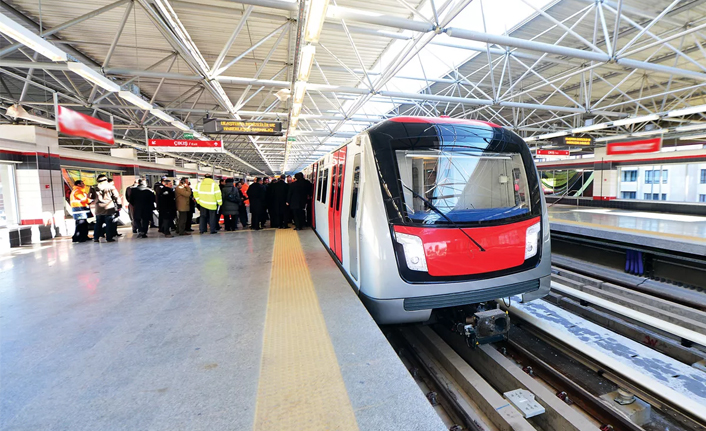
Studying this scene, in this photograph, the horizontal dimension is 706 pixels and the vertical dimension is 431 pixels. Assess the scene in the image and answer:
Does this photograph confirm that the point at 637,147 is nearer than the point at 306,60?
No

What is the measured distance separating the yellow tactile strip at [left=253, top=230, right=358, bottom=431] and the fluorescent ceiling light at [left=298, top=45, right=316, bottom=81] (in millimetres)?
4877

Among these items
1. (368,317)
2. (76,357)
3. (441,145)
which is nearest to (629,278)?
(441,145)

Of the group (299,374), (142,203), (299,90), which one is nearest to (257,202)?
(142,203)

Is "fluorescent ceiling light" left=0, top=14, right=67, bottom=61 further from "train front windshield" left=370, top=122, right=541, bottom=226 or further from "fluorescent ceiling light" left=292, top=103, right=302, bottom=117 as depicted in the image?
"fluorescent ceiling light" left=292, top=103, right=302, bottom=117

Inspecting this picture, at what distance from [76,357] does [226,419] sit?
5.18ft

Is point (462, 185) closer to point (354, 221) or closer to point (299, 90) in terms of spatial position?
point (354, 221)

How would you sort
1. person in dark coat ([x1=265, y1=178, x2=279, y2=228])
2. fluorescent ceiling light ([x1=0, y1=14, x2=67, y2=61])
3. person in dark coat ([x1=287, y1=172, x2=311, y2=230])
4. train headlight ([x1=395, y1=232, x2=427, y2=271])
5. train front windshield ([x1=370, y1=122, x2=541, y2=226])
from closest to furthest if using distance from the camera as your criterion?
train headlight ([x1=395, y1=232, x2=427, y2=271]) < train front windshield ([x1=370, y1=122, x2=541, y2=226]) < fluorescent ceiling light ([x1=0, y1=14, x2=67, y2=61]) < person in dark coat ([x1=287, y1=172, x2=311, y2=230]) < person in dark coat ([x1=265, y1=178, x2=279, y2=228])

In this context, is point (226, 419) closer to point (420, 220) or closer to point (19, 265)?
point (420, 220)

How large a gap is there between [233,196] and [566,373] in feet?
26.6

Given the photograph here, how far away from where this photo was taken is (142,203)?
8.27 meters

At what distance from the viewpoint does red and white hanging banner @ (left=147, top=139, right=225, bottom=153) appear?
13.6 m

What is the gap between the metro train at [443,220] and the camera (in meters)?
3.06

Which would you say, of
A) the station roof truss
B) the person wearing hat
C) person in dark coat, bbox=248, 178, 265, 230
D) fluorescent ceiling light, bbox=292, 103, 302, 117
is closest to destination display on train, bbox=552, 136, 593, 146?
the station roof truss

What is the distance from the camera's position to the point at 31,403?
200 cm
